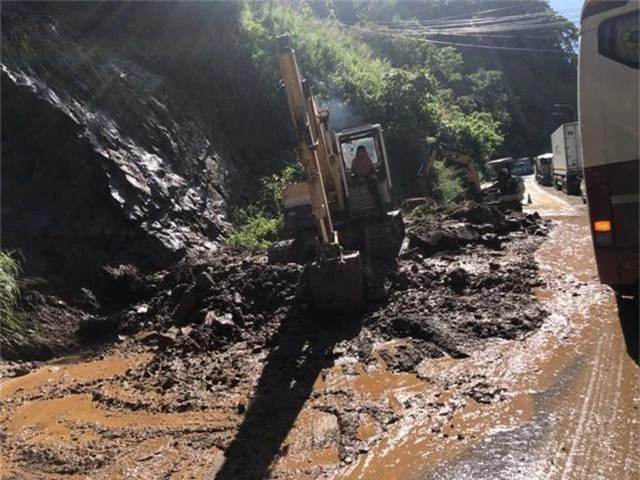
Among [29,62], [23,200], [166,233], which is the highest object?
[29,62]

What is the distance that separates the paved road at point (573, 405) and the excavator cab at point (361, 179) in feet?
16.0

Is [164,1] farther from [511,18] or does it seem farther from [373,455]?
[511,18]

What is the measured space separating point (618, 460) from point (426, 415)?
1483 millimetres

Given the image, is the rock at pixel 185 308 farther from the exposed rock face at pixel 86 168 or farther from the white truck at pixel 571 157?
the white truck at pixel 571 157

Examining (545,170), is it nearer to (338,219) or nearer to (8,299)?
(338,219)

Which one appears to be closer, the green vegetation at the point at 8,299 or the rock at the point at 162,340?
the rock at the point at 162,340

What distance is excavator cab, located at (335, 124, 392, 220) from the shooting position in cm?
1147

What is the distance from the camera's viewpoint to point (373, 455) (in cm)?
408

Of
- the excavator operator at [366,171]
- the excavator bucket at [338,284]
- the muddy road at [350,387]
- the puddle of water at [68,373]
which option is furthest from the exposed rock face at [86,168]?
Result: the excavator bucket at [338,284]

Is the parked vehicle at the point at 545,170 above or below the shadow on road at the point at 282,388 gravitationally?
below

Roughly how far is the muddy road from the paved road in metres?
0.02

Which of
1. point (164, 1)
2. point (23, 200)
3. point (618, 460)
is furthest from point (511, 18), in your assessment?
point (618, 460)

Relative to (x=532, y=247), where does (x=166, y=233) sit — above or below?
above

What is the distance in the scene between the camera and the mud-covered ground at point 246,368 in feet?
14.5
